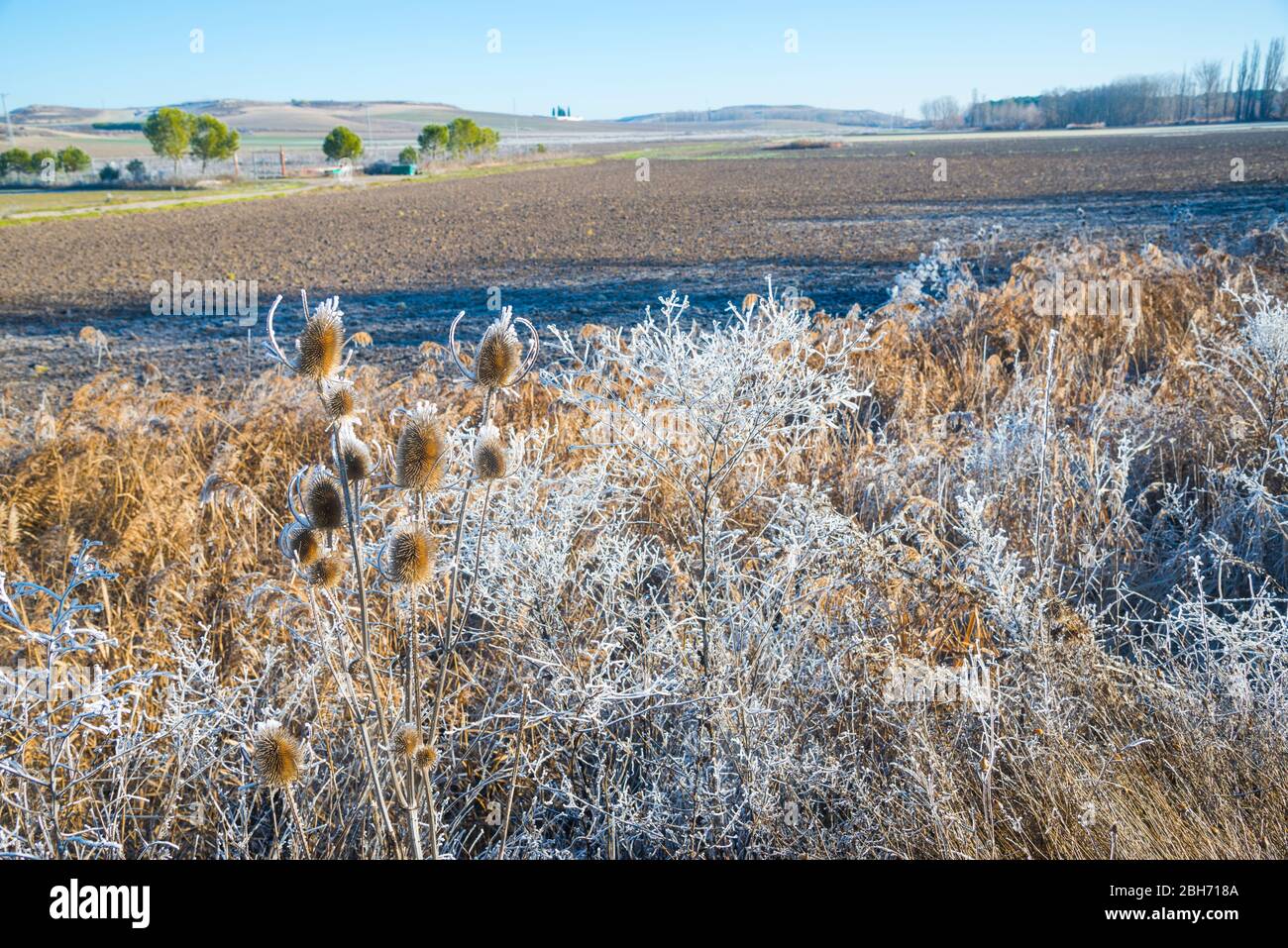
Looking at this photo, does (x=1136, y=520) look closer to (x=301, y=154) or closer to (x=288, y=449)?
(x=288, y=449)

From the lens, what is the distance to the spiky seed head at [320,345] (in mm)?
1345

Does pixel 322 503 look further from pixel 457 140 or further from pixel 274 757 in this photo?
pixel 457 140

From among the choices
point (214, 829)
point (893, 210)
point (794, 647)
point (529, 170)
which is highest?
point (529, 170)

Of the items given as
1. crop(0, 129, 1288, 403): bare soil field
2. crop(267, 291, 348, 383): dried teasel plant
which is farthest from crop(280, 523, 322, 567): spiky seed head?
crop(0, 129, 1288, 403): bare soil field

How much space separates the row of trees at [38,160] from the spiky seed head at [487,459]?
71819mm

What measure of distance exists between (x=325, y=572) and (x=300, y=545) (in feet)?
0.31

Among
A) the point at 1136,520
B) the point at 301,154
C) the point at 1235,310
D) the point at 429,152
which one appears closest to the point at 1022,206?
the point at 1235,310

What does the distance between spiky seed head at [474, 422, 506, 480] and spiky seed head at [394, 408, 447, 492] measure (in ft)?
0.28

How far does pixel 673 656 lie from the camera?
239 centimetres

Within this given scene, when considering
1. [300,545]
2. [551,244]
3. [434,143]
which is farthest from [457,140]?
[300,545]

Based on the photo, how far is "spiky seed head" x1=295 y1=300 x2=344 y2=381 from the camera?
134 centimetres

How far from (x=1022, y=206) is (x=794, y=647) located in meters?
30.7
